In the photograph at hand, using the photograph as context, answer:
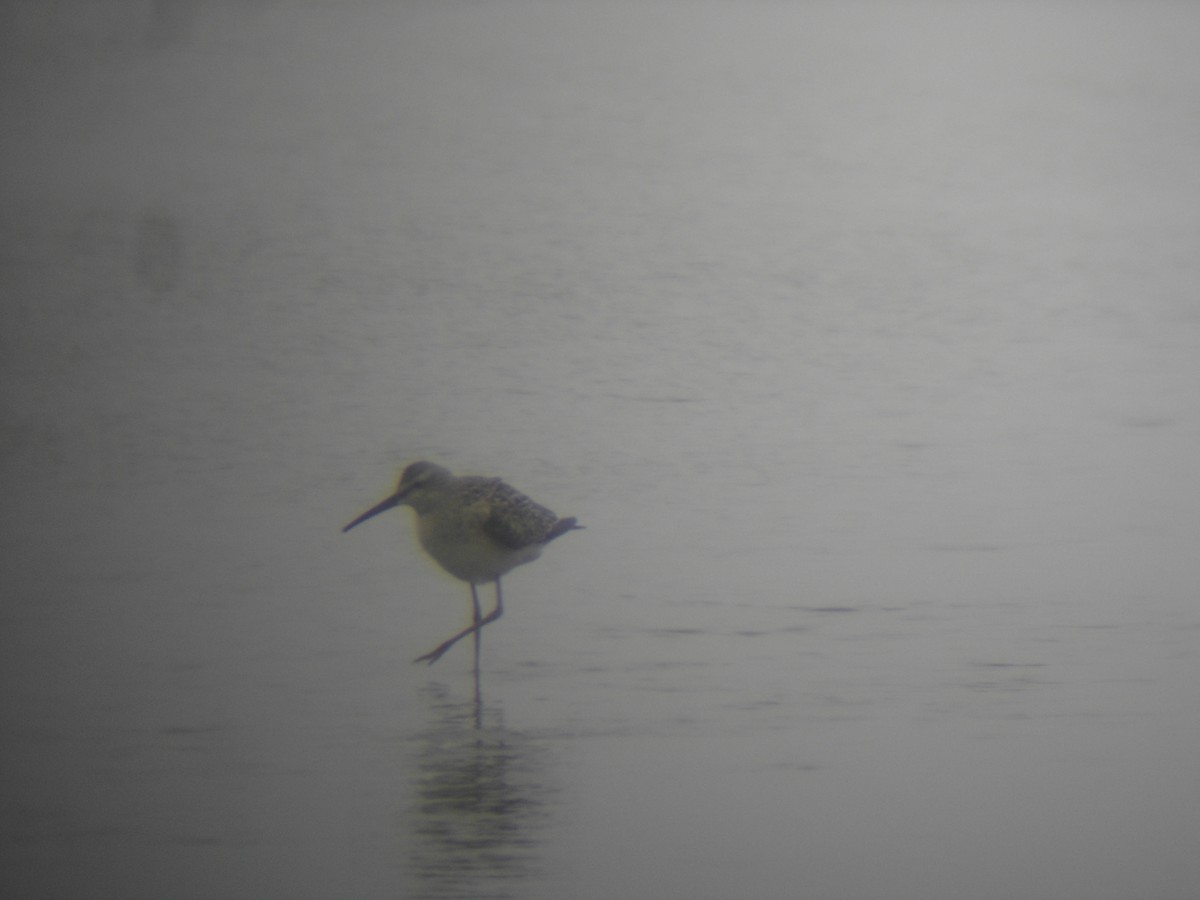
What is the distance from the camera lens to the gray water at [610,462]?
15.4ft

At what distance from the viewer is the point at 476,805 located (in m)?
4.73

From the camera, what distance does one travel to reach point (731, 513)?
7.70 m

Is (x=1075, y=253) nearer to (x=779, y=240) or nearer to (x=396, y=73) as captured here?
(x=779, y=240)

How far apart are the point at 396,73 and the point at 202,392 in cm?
924

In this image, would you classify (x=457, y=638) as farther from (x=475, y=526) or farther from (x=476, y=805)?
(x=476, y=805)

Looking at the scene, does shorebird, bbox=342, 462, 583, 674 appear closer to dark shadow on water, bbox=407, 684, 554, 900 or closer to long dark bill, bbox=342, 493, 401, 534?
long dark bill, bbox=342, 493, 401, 534

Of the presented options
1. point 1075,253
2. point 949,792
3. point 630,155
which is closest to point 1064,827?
point 949,792

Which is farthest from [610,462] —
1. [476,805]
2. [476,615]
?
[476,805]

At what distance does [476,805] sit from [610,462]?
3801 millimetres

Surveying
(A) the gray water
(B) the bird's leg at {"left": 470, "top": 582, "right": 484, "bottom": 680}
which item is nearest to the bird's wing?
(B) the bird's leg at {"left": 470, "top": 582, "right": 484, "bottom": 680}

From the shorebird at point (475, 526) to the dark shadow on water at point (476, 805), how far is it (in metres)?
0.76

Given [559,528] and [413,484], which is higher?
[413,484]

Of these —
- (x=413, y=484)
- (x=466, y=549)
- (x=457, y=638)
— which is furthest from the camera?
(x=413, y=484)

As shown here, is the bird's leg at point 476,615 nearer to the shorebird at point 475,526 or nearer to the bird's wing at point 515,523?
the shorebird at point 475,526
